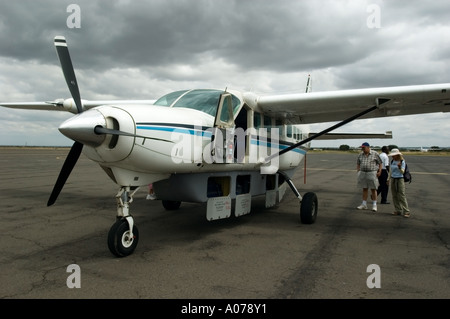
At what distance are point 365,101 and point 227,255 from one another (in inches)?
172

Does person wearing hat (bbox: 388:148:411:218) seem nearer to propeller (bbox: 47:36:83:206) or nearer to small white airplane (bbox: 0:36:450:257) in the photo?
small white airplane (bbox: 0:36:450:257)

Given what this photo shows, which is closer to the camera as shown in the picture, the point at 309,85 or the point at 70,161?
the point at 70,161

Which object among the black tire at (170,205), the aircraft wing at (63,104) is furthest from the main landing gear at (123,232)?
the aircraft wing at (63,104)

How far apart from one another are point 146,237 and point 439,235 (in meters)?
5.47

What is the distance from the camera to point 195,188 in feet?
19.5

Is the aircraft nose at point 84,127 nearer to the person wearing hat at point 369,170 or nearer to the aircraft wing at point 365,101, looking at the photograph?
the aircraft wing at point 365,101

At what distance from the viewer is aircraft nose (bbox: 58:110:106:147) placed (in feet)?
13.3

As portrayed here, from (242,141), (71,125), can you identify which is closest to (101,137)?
(71,125)

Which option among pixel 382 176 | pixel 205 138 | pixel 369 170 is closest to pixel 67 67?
pixel 205 138

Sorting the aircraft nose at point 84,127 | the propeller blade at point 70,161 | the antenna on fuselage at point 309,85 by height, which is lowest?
the propeller blade at point 70,161

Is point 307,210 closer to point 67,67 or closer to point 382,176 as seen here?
point 382,176

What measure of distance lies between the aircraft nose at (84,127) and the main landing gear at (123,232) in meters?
1.06

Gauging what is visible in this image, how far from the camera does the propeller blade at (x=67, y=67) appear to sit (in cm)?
542

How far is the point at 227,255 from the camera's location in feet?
16.4
